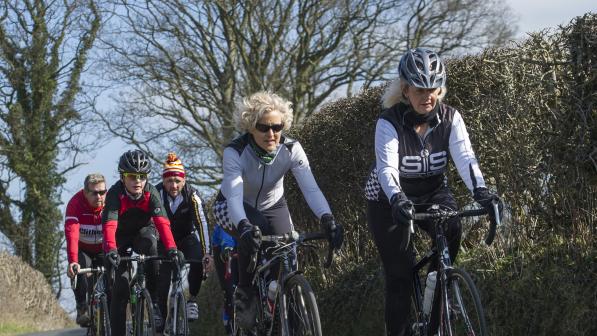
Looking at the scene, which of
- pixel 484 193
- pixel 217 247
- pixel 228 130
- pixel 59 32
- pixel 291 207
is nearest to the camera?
pixel 484 193

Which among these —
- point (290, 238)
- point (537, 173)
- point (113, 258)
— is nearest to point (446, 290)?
point (290, 238)

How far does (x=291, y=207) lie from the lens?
12.6m

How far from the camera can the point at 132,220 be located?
9797mm

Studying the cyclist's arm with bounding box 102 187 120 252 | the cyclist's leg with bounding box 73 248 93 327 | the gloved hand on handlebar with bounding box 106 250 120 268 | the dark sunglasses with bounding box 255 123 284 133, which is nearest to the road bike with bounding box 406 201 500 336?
the dark sunglasses with bounding box 255 123 284 133

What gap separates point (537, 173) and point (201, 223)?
156 inches

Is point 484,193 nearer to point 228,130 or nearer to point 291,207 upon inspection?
point 291,207

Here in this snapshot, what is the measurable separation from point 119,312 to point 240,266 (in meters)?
2.39

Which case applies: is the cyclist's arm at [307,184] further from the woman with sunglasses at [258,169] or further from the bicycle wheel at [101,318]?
the bicycle wheel at [101,318]

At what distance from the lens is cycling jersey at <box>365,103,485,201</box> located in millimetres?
6020

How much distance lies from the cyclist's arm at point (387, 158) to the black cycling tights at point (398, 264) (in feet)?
1.26

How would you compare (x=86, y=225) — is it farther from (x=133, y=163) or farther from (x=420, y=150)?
(x=420, y=150)

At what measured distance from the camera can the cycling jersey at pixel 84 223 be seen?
37.1 ft

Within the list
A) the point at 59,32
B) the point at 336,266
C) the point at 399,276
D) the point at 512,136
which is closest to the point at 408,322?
the point at 399,276

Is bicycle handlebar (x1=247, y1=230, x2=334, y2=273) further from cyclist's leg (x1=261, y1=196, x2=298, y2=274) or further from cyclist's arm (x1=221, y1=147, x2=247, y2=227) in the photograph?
cyclist's leg (x1=261, y1=196, x2=298, y2=274)
